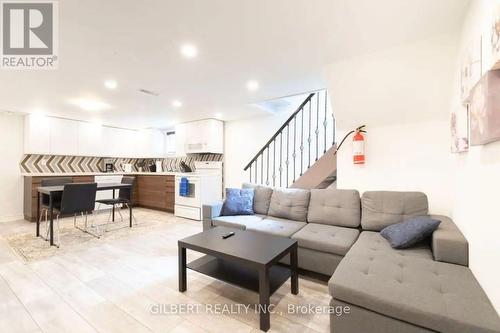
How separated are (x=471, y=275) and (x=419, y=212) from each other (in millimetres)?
935

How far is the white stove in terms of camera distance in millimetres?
4754

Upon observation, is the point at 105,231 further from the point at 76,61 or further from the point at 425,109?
the point at 425,109

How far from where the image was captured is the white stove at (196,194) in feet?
15.6

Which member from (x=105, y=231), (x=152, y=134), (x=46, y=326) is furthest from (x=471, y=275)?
(x=152, y=134)

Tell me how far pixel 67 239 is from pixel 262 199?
9.89 ft

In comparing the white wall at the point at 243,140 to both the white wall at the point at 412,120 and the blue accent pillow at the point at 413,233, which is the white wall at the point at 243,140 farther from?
the blue accent pillow at the point at 413,233

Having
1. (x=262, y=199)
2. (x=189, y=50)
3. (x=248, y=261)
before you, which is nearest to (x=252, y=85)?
(x=189, y=50)

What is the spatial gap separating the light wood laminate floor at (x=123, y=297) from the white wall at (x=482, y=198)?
40.3 inches

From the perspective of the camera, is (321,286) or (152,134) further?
(152,134)

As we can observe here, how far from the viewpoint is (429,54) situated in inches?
88.0

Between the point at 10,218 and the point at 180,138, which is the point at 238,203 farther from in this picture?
the point at 10,218

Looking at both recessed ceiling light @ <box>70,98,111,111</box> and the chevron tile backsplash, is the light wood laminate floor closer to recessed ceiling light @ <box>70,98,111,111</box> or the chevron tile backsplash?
recessed ceiling light @ <box>70,98,111,111</box>

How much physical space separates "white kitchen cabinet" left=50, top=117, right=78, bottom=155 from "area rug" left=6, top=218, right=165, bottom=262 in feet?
5.42

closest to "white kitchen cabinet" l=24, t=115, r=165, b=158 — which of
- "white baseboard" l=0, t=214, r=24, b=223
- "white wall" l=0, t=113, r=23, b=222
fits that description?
"white wall" l=0, t=113, r=23, b=222
